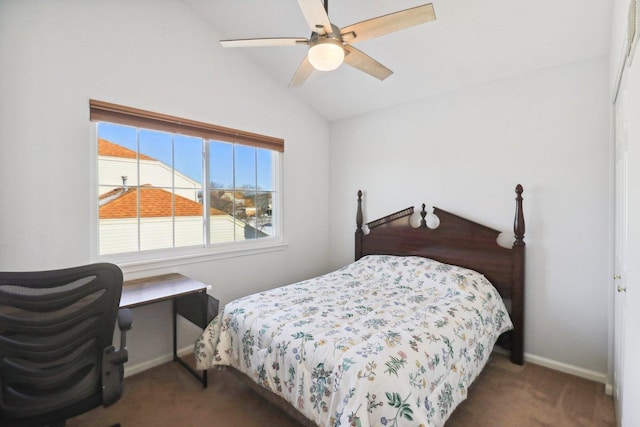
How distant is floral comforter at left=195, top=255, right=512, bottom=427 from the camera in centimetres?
128

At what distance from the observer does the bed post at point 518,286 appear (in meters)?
2.38

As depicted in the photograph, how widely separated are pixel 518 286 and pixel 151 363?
2.96 metres

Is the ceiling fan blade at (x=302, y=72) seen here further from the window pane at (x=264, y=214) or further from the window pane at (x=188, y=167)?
the window pane at (x=264, y=214)

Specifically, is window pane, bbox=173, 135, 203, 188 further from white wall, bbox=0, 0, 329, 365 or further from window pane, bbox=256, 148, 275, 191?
window pane, bbox=256, 148, 275, 191

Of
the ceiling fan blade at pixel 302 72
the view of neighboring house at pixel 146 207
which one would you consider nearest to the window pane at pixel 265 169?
the view of neighboring house at pixel 146 207

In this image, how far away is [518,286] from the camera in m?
2.40

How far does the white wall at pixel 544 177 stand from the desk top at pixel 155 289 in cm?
223

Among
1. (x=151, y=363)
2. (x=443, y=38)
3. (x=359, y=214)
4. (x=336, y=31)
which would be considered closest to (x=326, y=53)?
(x=336, y=31)

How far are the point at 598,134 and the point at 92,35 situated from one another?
11.8ft

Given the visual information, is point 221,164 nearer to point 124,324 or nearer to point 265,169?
point 265,169

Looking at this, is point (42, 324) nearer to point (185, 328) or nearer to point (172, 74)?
point (185, 328)

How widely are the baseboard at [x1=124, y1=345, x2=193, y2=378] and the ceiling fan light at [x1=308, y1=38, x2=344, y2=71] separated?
2472 mm

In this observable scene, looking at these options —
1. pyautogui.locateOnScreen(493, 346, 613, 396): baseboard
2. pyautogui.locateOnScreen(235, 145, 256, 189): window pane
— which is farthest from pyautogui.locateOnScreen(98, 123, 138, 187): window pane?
pyautogui.locateOnScreen(493, 346, 613, 396): baseboard

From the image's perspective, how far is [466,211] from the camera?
A: 274 centimetres
